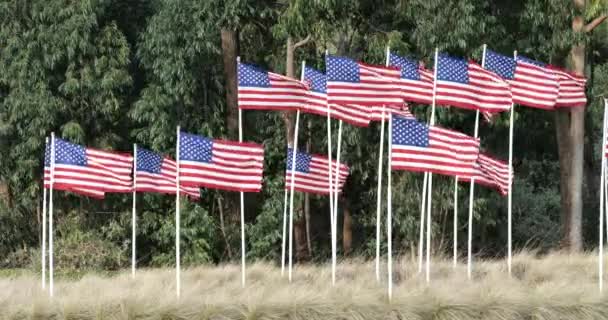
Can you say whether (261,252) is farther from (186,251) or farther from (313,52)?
(313,52)

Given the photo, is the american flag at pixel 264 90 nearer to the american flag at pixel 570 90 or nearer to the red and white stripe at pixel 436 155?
the red and white stripe at pixel 436 155

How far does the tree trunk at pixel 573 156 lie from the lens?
30.6 meters

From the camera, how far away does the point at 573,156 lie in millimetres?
31156

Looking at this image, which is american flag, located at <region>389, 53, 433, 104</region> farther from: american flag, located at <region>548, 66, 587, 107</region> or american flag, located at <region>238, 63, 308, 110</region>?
american flag, located at <region>548, 66, 587, 107</region>

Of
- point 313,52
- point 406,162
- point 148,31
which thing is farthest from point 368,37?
point 406,162

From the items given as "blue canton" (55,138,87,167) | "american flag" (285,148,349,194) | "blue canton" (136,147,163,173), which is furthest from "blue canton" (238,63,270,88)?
"blue canton" (136,147,163,173)

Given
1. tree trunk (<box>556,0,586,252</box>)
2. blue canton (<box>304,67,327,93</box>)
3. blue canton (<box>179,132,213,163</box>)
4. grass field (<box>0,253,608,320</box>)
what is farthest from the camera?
tree trunk (<box>556,0,586,252</box>)

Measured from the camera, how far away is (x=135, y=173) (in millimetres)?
24938

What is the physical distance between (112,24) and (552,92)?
13270mm

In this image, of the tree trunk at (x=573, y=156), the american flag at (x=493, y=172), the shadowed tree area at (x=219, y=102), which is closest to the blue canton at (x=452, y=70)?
the american flag at (x=493, y=172)

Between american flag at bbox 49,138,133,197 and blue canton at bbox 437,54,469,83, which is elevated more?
blue canton at bbox 437,54,469,83

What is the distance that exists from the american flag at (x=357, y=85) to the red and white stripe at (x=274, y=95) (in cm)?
164

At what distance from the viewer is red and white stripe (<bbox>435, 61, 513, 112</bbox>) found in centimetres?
2302

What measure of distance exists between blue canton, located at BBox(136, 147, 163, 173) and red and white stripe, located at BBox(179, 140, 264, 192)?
10.8 ft
